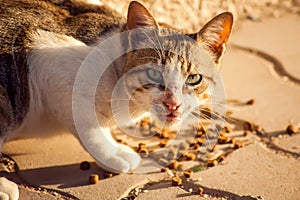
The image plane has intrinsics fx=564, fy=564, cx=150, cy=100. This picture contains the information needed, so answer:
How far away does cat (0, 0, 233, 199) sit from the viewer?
2535 mm

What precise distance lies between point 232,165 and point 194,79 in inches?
21.7

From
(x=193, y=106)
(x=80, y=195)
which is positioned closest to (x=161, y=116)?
(x=193, y=106)

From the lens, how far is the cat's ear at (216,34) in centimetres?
252

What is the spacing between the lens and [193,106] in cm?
262

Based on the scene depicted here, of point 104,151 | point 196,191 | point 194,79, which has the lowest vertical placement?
point 196,191

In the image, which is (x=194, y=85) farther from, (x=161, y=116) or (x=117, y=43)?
(x=117, y=43)

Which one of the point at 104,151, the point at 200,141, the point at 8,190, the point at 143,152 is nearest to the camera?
the point at 8,190

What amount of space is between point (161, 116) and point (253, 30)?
1.99 metres

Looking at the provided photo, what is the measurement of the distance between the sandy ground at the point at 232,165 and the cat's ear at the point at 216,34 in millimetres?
597

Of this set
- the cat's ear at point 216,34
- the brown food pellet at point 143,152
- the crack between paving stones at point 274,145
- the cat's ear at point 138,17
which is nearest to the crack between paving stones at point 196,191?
the brown food pellet at point 143,152

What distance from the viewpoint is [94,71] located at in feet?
8.71

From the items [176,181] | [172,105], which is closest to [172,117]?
[172,105]

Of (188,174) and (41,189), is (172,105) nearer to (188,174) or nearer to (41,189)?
(188,174)

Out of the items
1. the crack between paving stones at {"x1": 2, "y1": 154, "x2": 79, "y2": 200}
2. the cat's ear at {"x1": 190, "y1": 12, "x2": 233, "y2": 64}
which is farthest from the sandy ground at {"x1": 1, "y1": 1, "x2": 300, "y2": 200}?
the cat's ear at {"x1": 190, "y1": 12, "x2": 233, "y2": 64}
